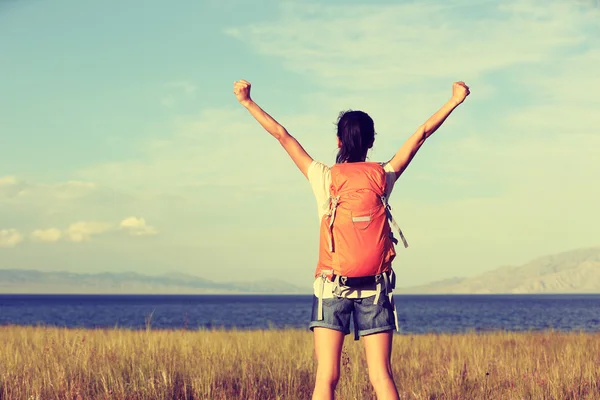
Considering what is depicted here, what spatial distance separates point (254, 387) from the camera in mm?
7953

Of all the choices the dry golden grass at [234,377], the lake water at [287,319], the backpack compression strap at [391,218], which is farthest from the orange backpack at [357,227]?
the lake water at [287,319]

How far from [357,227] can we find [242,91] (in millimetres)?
1303

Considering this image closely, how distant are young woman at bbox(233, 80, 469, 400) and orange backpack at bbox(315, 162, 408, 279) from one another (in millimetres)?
91

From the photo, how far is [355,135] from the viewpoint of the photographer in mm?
4590

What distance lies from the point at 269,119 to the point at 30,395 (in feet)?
15.8

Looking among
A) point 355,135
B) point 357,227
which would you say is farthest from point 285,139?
point 357,227

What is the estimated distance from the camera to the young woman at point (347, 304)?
4.38 meters

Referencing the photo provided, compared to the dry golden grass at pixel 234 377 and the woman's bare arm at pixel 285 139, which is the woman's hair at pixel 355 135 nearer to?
the woman's bare arm at pixel 285 139

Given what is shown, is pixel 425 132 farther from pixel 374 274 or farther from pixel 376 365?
pixel 376 365

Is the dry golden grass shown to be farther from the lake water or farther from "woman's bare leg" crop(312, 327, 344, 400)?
the lake water

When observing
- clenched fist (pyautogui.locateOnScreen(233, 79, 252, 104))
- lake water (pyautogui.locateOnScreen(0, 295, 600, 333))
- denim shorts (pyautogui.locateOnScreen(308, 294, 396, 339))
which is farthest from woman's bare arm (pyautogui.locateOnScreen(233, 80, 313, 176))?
lake water (pyautogui.locateOnScreen(0, 295, 600, 333))

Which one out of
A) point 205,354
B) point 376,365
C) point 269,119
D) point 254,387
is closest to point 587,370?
point 254,387

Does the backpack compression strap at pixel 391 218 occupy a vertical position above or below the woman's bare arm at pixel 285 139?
below

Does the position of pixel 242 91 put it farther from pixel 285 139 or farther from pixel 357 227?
pixel 357 227
